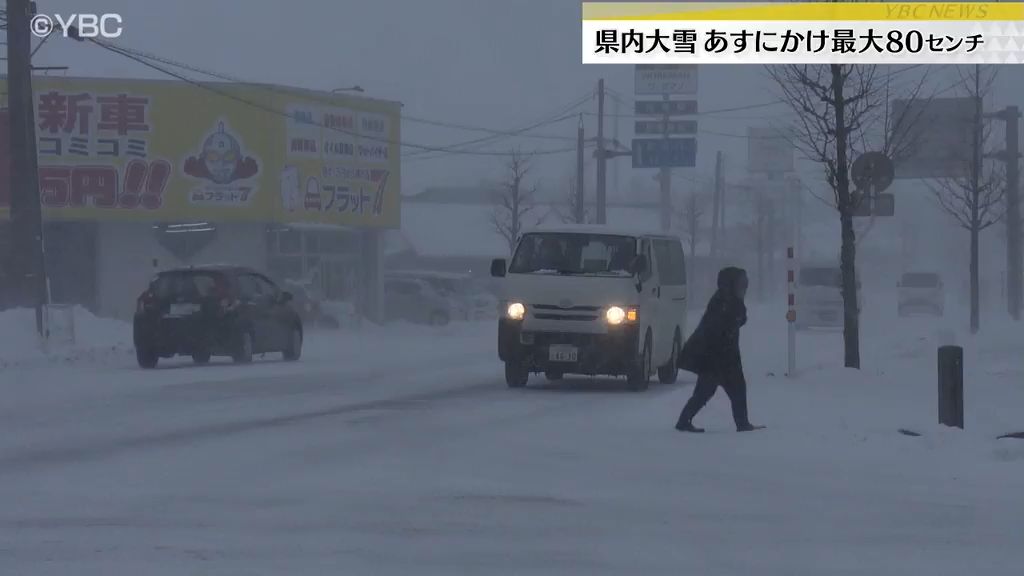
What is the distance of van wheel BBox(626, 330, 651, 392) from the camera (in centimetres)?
1889

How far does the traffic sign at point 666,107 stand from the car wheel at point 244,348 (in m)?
45.0

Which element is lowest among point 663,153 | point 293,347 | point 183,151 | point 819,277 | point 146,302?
point 293,347

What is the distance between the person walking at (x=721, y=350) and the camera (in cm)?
1347

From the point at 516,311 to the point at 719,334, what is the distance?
5.70m

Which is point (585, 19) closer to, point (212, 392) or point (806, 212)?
point (212, 392)

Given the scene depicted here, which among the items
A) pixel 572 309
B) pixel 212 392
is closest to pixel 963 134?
pixel 572 309

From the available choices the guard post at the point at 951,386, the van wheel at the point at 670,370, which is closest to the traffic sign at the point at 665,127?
the van wheel at the point at 670,370

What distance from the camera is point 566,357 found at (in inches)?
736

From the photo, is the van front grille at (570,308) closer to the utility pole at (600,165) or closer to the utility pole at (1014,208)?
the utility pole at (1014,208)

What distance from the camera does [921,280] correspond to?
55.2 m

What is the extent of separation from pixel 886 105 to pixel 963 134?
19.4 m

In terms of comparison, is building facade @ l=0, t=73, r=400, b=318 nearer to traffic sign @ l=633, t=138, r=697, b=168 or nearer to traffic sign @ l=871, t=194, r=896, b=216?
traffic sign @ l=633, t=138, r=697, b=168

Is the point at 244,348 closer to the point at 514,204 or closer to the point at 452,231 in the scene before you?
the point at 514,204

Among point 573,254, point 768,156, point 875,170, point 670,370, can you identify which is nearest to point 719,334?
point 573,254
